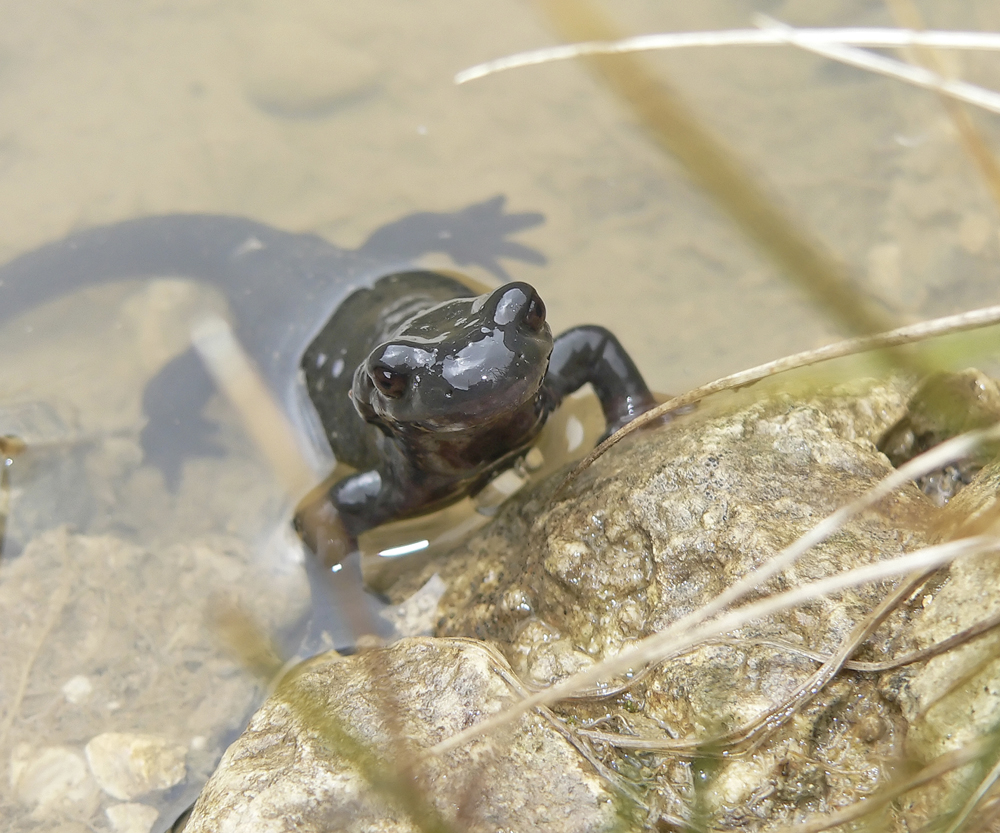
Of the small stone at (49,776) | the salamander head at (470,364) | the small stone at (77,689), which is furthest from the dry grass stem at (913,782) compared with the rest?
the small stone at (77,689)

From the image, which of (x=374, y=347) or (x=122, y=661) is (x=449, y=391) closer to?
(x=374, y=347)

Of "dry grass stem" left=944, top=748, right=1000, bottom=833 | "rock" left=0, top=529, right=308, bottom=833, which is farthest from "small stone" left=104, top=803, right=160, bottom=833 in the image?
"dry grass stem" left=944, top=748, right=1000, bottom=833

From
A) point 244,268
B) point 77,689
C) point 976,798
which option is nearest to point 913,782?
point 976,798

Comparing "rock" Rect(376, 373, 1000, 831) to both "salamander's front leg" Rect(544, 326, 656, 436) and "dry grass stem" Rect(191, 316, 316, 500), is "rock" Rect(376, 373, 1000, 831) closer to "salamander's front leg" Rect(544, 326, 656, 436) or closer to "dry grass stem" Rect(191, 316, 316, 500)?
"salamander's front leg" Rect(544, 326, 656, 436)

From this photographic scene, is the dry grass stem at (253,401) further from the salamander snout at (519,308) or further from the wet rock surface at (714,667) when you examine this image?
the salamander snout at (519,308)

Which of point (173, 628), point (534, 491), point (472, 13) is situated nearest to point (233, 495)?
point (173, 628)

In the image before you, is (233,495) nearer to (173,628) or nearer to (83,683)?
(173,628)
